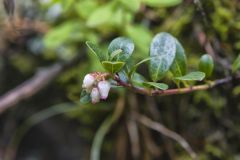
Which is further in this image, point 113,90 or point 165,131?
point 113,90

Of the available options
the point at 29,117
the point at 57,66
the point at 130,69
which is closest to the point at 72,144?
the point at 29,117

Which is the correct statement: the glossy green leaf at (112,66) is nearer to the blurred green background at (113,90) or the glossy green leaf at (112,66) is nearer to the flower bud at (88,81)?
the flower bud at (88,81)

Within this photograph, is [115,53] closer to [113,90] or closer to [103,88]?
[103,88]

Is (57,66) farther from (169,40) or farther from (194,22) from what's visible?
(169,40)

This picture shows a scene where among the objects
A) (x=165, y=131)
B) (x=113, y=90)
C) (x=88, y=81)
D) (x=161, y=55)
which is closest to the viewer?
(x=88, y=81)

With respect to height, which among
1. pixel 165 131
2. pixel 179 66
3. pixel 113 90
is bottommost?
pixel 165 131

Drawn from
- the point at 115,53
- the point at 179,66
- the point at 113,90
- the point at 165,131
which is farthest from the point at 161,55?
the point at 113,90

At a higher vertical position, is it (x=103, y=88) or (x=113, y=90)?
(x=113, y=90)

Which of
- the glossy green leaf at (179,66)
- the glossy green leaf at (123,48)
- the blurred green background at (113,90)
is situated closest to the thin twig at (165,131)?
the blurred green background at (113,90)
